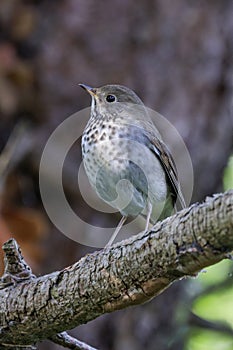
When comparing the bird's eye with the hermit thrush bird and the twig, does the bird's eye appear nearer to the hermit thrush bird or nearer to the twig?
the hermit thrush bird

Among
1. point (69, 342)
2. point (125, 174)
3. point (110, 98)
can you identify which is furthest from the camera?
point (110, 98)

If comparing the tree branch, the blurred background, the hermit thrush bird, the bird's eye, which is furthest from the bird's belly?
the blurred background

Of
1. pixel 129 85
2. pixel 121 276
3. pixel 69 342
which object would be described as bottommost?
pixel 69 342

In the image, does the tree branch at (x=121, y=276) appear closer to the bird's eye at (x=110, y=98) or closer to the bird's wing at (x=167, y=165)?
the bird's wing at (x=167, y=165)

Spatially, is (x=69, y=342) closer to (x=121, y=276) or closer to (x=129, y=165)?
(x=121, y=276)

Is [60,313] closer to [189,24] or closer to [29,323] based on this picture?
[29,323]

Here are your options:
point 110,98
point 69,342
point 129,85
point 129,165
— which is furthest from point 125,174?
point 129,85
